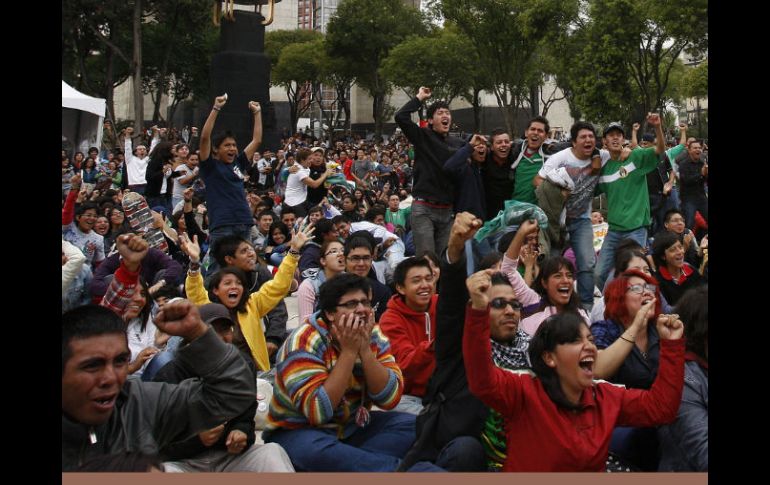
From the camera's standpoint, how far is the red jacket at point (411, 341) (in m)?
4.42

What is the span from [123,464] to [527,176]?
18.0 feet

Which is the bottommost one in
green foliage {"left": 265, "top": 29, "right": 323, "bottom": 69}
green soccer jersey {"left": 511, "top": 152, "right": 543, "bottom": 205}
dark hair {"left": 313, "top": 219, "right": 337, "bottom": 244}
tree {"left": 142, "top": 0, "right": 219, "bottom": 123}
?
dark hair {"left": 313, "top": 219, "right": 337, "bottom": 244}

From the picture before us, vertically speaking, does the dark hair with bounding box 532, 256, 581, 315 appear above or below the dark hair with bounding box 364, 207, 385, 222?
below

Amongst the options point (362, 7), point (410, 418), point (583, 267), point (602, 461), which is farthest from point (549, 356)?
point (362, 7)

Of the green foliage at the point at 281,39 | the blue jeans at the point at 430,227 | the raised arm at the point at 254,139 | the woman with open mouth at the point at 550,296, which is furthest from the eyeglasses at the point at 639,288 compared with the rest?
the green foliage at the point at 281,39

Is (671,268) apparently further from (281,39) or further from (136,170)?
(281,39)

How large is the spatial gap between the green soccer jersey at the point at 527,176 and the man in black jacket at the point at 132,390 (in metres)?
4.44

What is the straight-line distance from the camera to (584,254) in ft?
22.7

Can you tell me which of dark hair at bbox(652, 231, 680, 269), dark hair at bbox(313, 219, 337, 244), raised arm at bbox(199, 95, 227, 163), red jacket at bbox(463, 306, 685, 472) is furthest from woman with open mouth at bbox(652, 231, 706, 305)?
raised arm at bbox(199, 95, 227, 163)

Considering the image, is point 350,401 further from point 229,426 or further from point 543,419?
point 543,419

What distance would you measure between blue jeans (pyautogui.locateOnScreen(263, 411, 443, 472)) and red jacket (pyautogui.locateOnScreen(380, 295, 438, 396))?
450 mm

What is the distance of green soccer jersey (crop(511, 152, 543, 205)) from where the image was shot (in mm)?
7164

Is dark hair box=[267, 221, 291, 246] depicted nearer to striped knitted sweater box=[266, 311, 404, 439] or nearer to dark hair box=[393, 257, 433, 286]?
dark hair box=[393, 257, 433, 286]

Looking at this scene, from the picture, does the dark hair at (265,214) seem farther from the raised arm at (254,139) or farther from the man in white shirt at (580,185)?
the man in white shirt at (580,185)
